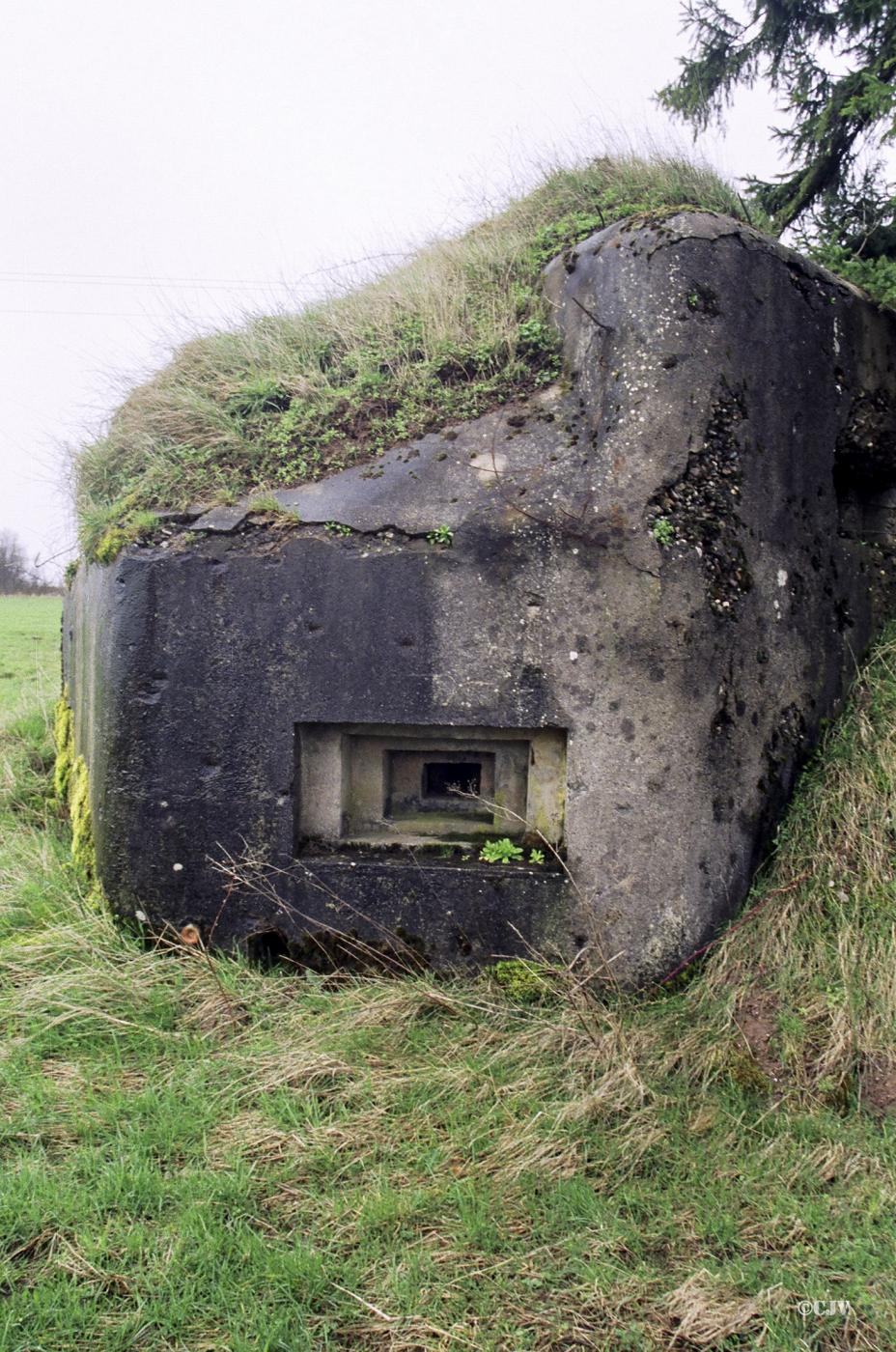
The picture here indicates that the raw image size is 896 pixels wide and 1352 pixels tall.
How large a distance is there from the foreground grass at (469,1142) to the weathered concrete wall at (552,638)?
271 mm

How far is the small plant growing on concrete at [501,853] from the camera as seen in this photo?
359 centimetres

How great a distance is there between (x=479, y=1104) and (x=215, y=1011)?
1075 mm

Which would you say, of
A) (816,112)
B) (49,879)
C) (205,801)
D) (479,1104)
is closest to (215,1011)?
(205,801)

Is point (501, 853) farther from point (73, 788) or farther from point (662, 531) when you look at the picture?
point (73, 788)

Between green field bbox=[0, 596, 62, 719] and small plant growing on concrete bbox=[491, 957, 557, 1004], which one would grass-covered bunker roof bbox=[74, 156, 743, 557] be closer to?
small plant growing on concrete bbox=[491, 957, 557, 1004]

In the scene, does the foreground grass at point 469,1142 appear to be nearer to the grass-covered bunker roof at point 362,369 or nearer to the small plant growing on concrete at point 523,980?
the small plant growing on concrete at point 523,980

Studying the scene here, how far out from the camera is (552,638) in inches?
138

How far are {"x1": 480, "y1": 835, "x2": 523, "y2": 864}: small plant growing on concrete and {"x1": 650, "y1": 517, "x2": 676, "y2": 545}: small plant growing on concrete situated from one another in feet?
4.39

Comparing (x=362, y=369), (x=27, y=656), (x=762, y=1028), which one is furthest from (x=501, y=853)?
(x=27, y=656)

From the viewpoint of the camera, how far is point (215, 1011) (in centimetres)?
333

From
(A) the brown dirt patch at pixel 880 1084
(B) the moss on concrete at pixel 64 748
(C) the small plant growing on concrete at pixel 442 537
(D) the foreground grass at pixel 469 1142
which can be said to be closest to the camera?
(D) the foreground grass at pixel 469 1142

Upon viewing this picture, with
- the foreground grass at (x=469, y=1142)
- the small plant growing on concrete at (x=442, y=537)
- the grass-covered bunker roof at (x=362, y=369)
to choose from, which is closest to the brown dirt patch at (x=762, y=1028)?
the foreground grass at (x=469, y=1142)

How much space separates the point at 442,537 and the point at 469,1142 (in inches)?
83.9

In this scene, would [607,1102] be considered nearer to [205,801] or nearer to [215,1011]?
[215,1011]
